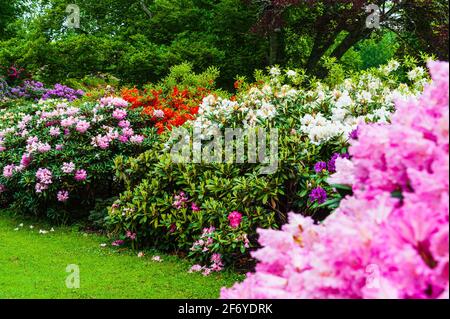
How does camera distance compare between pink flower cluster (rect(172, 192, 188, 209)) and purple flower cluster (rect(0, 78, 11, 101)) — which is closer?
pink flower cluster (rect(172, 192, 188, 209))

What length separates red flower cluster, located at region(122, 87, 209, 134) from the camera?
8367 millimetres

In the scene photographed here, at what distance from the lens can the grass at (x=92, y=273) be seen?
16.1ft

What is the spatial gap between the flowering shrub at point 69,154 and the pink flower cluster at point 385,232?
583 cm

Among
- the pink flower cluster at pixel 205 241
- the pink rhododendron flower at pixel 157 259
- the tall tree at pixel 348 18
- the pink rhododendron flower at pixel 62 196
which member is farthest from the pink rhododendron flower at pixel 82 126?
the tall tree at pixel 348 18

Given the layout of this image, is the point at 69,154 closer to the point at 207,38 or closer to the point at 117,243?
the point at 117,243

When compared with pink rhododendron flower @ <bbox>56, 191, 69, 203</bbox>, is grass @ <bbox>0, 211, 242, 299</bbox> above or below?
below

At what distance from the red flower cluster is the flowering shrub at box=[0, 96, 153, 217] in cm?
27

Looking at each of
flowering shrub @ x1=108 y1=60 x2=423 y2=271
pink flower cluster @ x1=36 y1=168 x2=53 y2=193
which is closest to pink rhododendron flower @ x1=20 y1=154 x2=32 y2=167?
pink flower cluster @ x1=36 y1=168 x2=53 y2=193

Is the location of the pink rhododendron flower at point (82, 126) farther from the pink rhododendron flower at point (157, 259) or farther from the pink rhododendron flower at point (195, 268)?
the pink rhododendron flower at point (195, 268)

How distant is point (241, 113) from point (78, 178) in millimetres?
2336

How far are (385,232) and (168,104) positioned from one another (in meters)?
8.19

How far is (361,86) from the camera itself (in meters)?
7.03

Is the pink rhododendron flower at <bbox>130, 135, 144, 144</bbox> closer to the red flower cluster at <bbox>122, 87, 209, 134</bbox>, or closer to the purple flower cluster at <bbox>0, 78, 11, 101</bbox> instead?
the red flower cluster at <bbox>122, 87, 209, 134</bbox>
